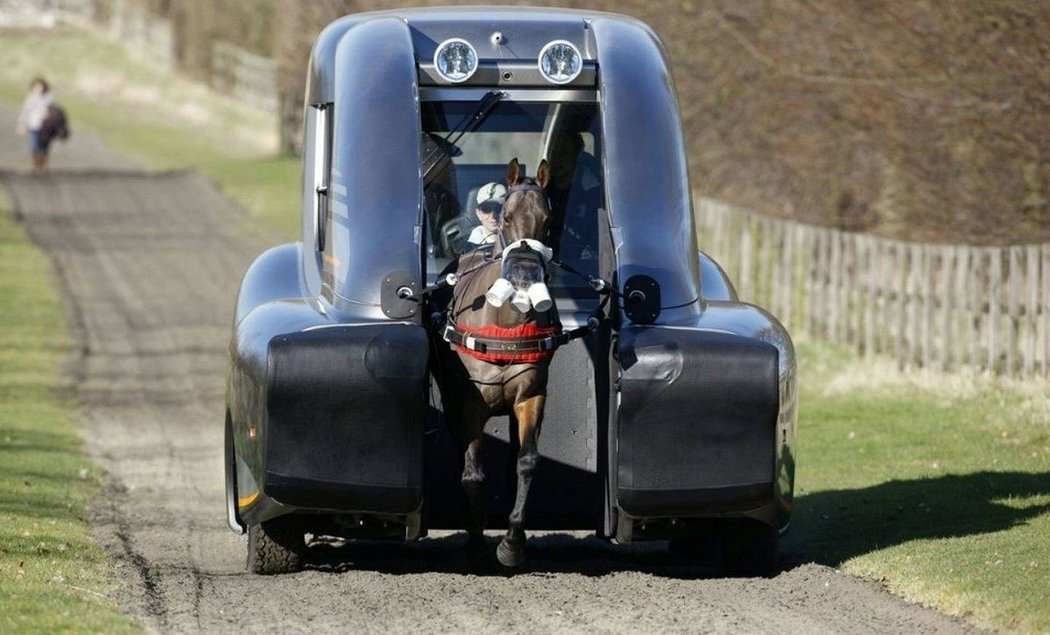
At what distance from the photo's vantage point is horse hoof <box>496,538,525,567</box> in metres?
9.61

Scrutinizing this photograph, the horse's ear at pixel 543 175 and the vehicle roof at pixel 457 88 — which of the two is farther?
the vehicle roof at pixel 457 88

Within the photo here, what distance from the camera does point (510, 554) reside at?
9.62 metres

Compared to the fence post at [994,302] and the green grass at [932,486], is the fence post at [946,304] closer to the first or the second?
the green grass at [932,486]

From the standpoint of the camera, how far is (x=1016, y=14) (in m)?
17.6

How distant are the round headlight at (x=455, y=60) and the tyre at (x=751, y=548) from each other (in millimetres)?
2877

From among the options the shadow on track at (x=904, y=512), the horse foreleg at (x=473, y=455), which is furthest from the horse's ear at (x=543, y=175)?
the shadow on track at (x=904, y=512)

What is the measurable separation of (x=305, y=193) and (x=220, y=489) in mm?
3971

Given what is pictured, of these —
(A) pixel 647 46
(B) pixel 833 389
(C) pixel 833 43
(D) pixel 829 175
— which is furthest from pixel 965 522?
(D) pixel 829 175

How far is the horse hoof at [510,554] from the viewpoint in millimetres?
9609

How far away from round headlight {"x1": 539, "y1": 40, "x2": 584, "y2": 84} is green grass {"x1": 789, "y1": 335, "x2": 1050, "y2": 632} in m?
3.09

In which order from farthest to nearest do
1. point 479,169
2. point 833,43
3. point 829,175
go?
point 829,175, point 833,43, point 479,169

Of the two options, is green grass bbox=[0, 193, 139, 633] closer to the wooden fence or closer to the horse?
the horse

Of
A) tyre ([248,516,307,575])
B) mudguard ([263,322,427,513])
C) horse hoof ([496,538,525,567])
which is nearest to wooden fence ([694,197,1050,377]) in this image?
horse hoof ([496,538,525,567])

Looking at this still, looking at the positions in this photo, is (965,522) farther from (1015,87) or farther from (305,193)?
(1015,87)
